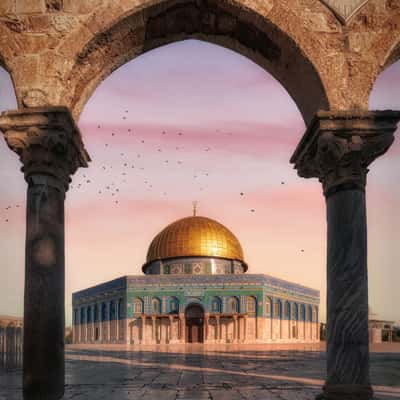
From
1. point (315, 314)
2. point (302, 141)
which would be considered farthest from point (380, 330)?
point (302, 141)

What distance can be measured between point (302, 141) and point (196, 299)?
4245cm

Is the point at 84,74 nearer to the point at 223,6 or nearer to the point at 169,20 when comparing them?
the point at 169,20

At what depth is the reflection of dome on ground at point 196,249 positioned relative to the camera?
52.3 m

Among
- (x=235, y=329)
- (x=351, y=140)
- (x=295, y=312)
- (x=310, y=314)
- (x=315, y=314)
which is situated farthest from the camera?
(x=315, y=314)

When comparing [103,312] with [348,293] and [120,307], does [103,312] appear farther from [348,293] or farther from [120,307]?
[348,293]

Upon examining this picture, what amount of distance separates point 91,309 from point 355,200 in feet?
170

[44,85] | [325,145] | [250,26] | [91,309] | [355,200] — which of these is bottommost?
[91,309]

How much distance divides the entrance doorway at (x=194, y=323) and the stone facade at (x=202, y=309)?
9cm

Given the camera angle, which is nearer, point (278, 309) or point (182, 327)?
point (182, 327)

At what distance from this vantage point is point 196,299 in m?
48.9

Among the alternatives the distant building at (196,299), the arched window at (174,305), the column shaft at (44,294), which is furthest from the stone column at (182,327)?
the column shaft at (44,294)

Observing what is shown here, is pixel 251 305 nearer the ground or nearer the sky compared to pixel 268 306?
nearer the sky

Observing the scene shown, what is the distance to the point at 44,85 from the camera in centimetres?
682

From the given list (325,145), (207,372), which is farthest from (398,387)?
(325,145)
